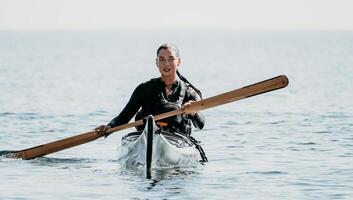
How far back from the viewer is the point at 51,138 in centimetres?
2944

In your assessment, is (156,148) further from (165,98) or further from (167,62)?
(167,62)

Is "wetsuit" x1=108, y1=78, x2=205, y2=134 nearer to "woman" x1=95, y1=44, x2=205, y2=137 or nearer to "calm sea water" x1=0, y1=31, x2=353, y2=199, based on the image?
"woman" x1=95, y1=44, x2=205, y2=137

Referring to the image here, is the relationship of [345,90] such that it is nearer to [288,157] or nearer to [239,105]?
[239,105]

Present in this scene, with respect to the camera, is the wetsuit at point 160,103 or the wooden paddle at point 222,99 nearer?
the wooden paddle at point 222,99

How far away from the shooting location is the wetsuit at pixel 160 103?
2223 cm

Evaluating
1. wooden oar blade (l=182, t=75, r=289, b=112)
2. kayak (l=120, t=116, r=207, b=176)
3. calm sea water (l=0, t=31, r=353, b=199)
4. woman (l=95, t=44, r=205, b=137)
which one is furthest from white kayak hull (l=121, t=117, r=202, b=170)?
wooden oar blade (l=182, t=75, r=289, b=112)

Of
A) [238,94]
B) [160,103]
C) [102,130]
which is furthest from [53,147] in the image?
[238,94]

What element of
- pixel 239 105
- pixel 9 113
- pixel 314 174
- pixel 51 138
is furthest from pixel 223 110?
pixel 314 174

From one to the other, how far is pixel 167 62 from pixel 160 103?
702 millimetres

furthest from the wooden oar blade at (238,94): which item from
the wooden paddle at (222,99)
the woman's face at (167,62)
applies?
the woman's face at (167,62)

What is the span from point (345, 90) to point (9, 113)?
20268 mm

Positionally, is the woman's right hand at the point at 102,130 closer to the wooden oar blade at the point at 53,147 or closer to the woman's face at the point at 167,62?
the wooden oar blade at the point at 53,147

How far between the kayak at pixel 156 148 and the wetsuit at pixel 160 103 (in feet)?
0.92

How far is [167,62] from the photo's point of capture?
72.7 feet
